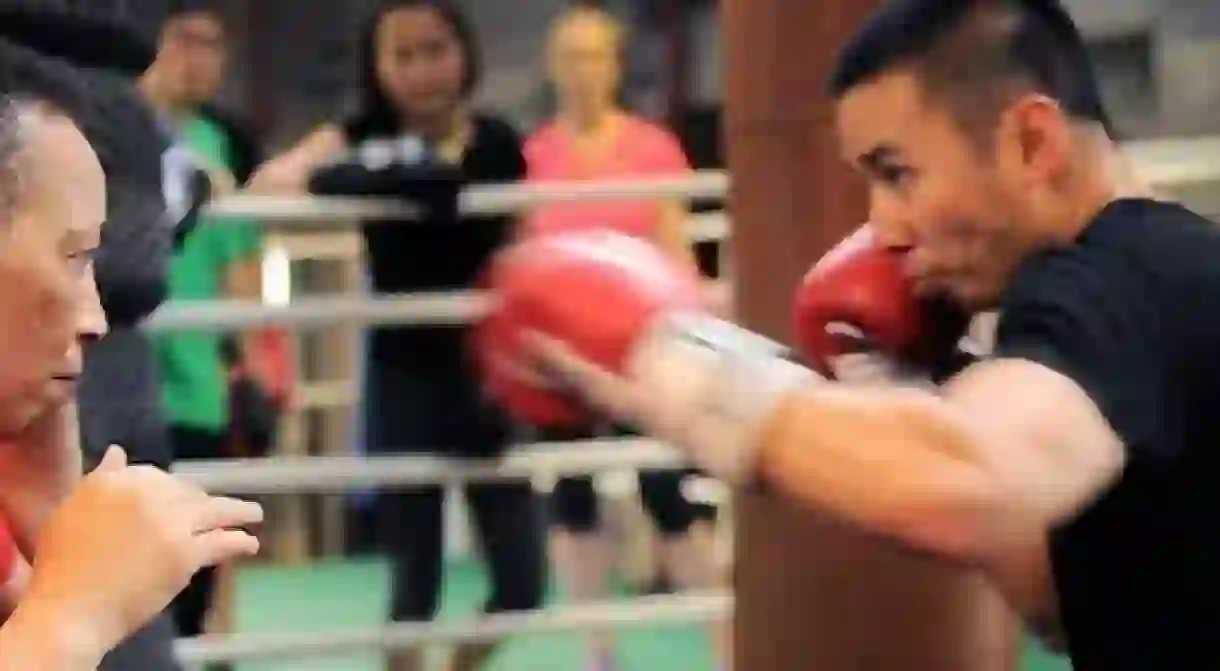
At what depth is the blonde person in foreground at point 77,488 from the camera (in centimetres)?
82

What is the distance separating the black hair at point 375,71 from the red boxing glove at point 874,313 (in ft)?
2.78

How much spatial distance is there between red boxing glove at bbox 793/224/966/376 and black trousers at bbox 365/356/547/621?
0.68 meters

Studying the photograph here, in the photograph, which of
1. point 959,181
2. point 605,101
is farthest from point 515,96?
point 959,181

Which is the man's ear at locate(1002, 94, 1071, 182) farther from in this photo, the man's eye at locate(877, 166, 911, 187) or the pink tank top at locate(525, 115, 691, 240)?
the pink tank top at locate(525, 115, 691, 240)

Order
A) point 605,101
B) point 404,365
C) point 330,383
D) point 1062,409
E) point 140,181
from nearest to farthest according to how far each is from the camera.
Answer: point 1062,409 < point 140,181 < point 404,365 < point 605,101 < point 330,383

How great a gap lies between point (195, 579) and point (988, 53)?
4.36 feet

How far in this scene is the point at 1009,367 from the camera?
3.05 feet

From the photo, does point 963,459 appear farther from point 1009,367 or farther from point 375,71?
point 375,71

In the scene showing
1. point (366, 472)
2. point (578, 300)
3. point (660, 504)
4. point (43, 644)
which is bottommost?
point (660, 504)

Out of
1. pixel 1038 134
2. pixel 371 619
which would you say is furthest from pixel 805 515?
pixel 371 619

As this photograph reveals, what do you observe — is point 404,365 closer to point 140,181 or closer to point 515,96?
point 140,181

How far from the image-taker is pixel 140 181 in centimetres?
124

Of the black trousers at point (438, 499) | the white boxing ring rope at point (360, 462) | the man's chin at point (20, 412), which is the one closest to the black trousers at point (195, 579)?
the white boxing ring rope at point (360, 462)

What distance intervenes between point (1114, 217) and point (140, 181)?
0.69 m
